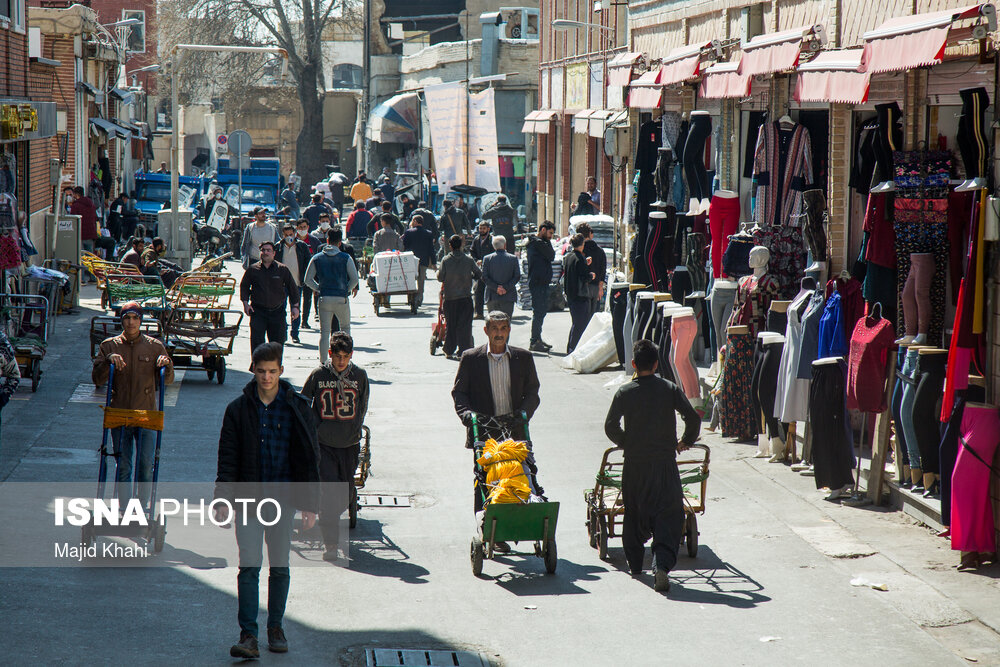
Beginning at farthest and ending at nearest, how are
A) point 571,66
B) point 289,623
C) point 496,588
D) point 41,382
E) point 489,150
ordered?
1. point 571,66
2. point 489,150
3. point 41,382
4. point 496,588
5. point 289,623

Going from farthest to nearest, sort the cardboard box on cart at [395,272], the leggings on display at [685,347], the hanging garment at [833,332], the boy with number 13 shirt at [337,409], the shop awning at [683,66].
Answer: the cardboard box on cart at [395,272]
the shop awning at [683,66]
the leggings on display at [685,347]
the hanging garment at [833,332]
the boy with number 13 shirt at [337,409]

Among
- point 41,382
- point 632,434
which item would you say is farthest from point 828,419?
point 41,382

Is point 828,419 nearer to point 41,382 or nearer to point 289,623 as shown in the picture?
point 289,623

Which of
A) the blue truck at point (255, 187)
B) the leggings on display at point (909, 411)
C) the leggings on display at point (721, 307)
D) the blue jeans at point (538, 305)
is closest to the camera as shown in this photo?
the leggings on display at point (909, 411)

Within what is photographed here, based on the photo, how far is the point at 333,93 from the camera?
64125mm

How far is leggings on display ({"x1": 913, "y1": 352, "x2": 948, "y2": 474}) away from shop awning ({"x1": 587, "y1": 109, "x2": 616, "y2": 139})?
17.0 metres

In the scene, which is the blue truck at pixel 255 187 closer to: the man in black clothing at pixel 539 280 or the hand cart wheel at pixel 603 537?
the man in black clothing at pixel 539 280

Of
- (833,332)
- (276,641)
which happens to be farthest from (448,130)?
Answer: (276,641)

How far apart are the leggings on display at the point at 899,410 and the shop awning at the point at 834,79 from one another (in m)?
2.12

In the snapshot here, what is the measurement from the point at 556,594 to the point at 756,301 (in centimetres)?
502

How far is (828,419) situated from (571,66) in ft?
75.6

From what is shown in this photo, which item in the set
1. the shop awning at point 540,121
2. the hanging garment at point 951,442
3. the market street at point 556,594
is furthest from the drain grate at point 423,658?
the shop awning at point 540,121

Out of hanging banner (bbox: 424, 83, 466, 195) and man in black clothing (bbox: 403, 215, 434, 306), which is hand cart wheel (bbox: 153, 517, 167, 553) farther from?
hanging banner (bbox: 424, 83, 466, 195)

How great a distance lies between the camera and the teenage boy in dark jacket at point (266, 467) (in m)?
6.77
